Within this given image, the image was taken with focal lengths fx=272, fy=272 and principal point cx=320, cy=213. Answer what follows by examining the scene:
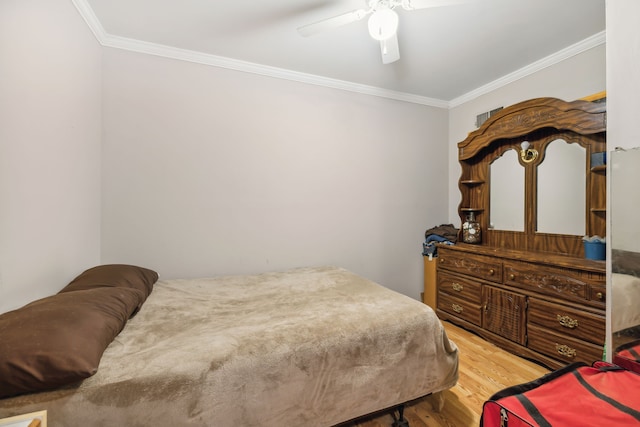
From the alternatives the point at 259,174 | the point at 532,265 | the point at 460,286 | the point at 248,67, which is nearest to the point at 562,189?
the point at 532,265

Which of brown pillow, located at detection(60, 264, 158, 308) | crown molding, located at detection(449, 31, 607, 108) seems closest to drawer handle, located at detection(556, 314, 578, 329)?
crown molding, located at detection(449, 31, 607, 108)

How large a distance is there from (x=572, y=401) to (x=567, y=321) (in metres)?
1.47

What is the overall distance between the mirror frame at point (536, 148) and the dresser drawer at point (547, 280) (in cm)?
47

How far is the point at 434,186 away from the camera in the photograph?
357 cm

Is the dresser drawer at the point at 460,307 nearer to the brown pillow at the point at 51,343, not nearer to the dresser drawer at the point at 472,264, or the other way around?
the dresser drawer at the point at 472,264

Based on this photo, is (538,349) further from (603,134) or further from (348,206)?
(348,206)

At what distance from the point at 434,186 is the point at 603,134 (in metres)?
1.65

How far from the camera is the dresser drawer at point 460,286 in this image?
2.64 metres

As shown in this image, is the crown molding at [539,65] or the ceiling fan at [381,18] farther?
the crown molding at [539,65]

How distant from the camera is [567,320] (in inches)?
77.6

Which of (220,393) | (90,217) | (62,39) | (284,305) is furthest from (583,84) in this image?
(90,217)

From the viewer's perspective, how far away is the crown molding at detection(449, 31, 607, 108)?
2227 millimetres

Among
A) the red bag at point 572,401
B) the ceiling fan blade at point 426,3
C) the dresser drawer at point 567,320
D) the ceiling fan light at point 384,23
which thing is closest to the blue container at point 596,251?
the dresser drawer at point 567,320

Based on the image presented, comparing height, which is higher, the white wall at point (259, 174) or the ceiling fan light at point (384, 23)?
the ceiling fan light at point (384, 23)
